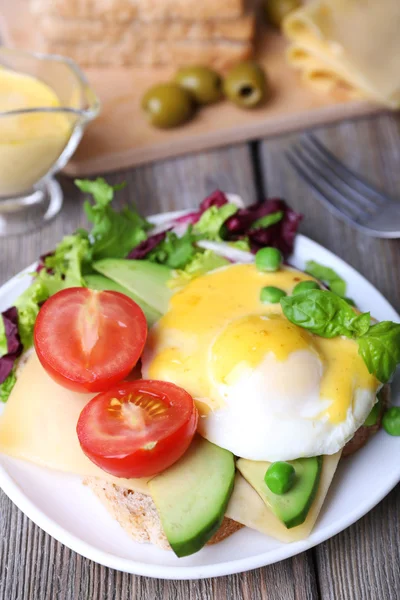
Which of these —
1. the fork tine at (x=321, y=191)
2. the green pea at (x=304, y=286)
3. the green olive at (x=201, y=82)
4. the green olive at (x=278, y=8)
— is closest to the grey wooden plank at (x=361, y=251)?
the fork tine at (x=321, y=191)

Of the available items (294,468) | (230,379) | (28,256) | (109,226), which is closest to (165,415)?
(230,379)

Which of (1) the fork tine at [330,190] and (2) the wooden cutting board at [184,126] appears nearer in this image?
(1) the fork tine at [330,190]

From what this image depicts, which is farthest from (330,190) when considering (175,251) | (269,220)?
(175,251)

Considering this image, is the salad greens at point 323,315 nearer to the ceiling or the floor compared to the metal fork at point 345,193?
nearer to the ceiling

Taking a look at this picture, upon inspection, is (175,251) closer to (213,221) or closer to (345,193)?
(213,221)

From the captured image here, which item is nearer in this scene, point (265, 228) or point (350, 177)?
point (265, 228)

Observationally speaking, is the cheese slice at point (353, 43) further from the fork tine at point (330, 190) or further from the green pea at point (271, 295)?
the green pea at point (271, 295)
